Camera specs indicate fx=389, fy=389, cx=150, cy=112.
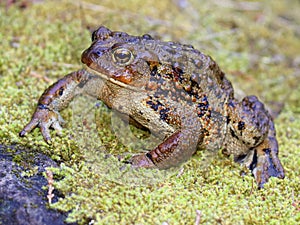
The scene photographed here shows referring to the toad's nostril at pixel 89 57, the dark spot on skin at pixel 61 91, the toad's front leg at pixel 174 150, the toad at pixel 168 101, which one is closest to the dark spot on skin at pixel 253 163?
the toad at pixel 168 101

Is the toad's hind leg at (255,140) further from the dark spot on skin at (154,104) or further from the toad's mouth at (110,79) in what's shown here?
the toad's mouth at (110,79)

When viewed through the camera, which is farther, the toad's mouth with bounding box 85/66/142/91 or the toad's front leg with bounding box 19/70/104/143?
the toad's front leg with bounding box 19/70/104/143

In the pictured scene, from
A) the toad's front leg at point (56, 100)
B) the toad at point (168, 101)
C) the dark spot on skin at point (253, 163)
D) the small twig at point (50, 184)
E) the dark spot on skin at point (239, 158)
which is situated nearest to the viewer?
the small twig at point (50, 184)

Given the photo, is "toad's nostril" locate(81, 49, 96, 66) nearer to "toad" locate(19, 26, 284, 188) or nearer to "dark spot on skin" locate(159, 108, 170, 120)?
"toad" locate(19, 26, 284, 188)

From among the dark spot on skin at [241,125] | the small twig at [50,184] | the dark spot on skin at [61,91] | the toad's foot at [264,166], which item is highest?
the dark spot on skin at [241,125]

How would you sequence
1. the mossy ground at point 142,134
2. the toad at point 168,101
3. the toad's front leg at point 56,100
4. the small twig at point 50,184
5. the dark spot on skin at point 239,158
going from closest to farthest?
the small twig at point 50,184 < the mossy ground at point 142,134 < the toad at point 168,101 < the toad's front leg at point 56,100 < the dark spot on skin at point 239,158

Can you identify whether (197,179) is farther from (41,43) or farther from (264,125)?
(41,43)

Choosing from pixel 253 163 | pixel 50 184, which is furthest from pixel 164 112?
pixel 50 184

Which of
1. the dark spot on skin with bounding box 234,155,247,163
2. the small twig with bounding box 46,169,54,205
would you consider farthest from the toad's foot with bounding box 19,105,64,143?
the dark spot on skin with bounding box 234,155,247,163

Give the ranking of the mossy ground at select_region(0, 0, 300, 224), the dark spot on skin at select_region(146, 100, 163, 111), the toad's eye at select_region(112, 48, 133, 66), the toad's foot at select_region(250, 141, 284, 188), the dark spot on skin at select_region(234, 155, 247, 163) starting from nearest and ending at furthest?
the mossy ground at select_region(0, 0, 300, 224) → the toad's eye at select_region(112, 48, 133, 66) → the dark spot on skin at select_region(146, 100, 163, 111) → the toad's foot at select_region(250, 141, 284, 188) → the dark spot on skin at select_region(234, 155, 247, 163)

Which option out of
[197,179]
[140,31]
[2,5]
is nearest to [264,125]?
[197,179]
